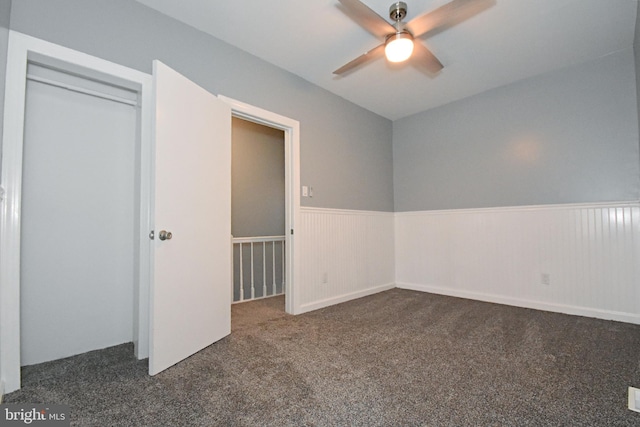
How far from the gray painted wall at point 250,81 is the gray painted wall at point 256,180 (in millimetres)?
1102

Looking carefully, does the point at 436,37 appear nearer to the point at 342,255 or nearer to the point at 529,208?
the point at 529,208

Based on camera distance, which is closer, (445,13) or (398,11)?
(445,13)

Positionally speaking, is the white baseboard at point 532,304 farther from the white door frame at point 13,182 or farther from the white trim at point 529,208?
the white door frame at point 13,182

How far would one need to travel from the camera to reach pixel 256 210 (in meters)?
4.04

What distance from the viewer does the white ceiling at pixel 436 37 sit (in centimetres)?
205

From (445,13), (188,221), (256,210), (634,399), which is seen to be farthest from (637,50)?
(256,210)

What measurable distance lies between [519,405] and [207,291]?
1.90m


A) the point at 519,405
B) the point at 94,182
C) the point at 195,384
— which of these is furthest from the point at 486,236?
the point at 94,182

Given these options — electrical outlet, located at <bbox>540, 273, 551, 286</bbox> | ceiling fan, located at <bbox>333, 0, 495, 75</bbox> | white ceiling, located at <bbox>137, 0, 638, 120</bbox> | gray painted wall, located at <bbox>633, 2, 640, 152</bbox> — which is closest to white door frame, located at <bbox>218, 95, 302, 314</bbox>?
white ceiling, located at <bbox>137, 0, 638, 120</bbox>

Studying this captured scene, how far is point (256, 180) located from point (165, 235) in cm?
237

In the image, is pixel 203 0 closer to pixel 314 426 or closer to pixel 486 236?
pixel 314 426

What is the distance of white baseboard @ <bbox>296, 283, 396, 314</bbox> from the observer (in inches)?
116

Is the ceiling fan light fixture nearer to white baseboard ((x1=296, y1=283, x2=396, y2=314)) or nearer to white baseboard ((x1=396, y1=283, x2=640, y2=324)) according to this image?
white baseboard ((x1=296, y1=283, x2=396, y2=314))

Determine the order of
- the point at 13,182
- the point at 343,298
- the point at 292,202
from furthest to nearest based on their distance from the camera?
the point at 343,298 < the point at 292,202 < the point at 13,182
